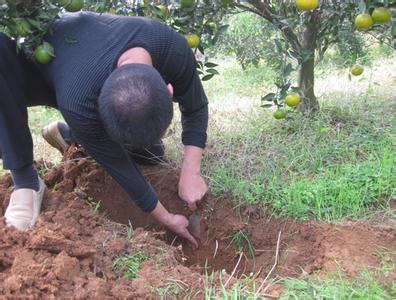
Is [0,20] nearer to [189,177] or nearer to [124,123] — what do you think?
[124,123]

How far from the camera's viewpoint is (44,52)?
81.7 inches

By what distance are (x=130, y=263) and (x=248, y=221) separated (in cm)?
76

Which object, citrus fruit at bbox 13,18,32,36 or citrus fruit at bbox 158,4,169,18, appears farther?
citrus fruit at bbox 158,4,169,18

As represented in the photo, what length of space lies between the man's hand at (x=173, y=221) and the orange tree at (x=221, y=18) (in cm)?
85

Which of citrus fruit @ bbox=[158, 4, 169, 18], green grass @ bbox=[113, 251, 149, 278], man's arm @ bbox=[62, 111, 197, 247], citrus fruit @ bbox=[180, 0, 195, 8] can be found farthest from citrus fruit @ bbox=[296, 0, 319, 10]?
green grass @ bbox=[113, 251, 149, 278]

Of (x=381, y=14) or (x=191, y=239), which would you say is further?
(x=191, y=239)

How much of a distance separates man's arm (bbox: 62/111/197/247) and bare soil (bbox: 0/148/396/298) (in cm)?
15

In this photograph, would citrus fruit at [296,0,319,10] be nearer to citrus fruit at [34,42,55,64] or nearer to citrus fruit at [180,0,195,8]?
citrus fruit at [180,0,195,8]

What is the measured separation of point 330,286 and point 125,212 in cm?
135

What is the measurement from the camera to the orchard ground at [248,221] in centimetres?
181

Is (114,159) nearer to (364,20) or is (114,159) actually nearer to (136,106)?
(136,106)

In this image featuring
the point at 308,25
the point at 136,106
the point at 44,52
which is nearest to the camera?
the point at 136,106

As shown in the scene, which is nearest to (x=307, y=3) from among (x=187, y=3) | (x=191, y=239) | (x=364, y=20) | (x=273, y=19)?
(x=364, y=20)

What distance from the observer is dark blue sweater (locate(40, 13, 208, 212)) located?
1973 mm
